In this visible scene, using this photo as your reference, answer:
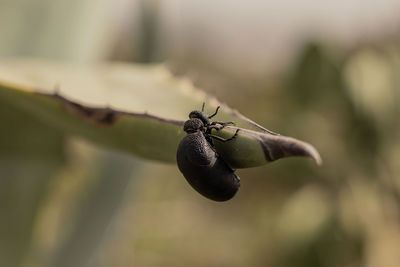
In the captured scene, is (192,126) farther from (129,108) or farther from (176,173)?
(176,173)

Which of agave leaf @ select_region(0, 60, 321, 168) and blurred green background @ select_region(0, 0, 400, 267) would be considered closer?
agave leaf @ select_region(0, 60, 321, 168)

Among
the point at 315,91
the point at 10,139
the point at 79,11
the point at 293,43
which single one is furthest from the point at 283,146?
the point at 293,43

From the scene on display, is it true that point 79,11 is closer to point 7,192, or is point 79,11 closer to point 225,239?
point 7,192

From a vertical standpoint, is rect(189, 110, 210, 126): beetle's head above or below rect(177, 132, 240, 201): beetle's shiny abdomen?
above

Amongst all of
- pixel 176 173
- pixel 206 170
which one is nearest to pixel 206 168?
pixel 206 170

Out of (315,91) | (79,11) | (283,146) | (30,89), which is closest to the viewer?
(283,146)
